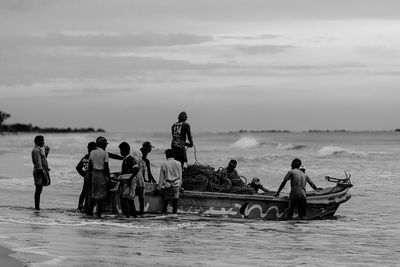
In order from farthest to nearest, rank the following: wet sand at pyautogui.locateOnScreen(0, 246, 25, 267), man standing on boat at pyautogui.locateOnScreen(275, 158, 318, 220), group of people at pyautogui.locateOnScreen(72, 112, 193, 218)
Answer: man standing on boat at pyautogui.locateOnScreen(275, 158, 318, 220) < group of people at pyautogui.locateOnScreen(72, 112, 193, 218) < wet sand at pyautogui.locateOnScreen(0, 246, 25, 267)

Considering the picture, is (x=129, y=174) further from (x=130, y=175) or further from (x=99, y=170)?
(x=99, y=170)

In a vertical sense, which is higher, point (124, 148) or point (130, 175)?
point (124, 148)

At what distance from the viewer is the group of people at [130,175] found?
14203 millimetres

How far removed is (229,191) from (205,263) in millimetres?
5649

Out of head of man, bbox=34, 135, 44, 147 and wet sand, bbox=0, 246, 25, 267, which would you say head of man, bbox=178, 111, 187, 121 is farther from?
wet sand, bbox=0, 246, 25, 267

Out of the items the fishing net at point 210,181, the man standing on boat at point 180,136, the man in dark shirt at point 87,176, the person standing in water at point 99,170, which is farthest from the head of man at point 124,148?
the fishing net at point 210,181

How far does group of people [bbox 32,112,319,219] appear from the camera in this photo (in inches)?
559

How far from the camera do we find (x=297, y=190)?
608 inches

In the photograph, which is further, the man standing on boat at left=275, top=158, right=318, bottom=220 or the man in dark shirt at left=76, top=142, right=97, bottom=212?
the man standing on boat at left=275, top=158, right=318, bottom=220

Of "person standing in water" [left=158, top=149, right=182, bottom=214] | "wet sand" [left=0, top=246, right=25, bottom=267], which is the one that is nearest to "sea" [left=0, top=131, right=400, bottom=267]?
"wet sand" [left=0, top=246, right=25, bottom=267]

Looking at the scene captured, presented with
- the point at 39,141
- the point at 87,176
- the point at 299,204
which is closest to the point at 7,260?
the point at 87,176

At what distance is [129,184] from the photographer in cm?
1434

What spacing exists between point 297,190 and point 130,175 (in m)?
3.33

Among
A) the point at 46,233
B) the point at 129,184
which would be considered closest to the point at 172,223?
the point at 129,184
